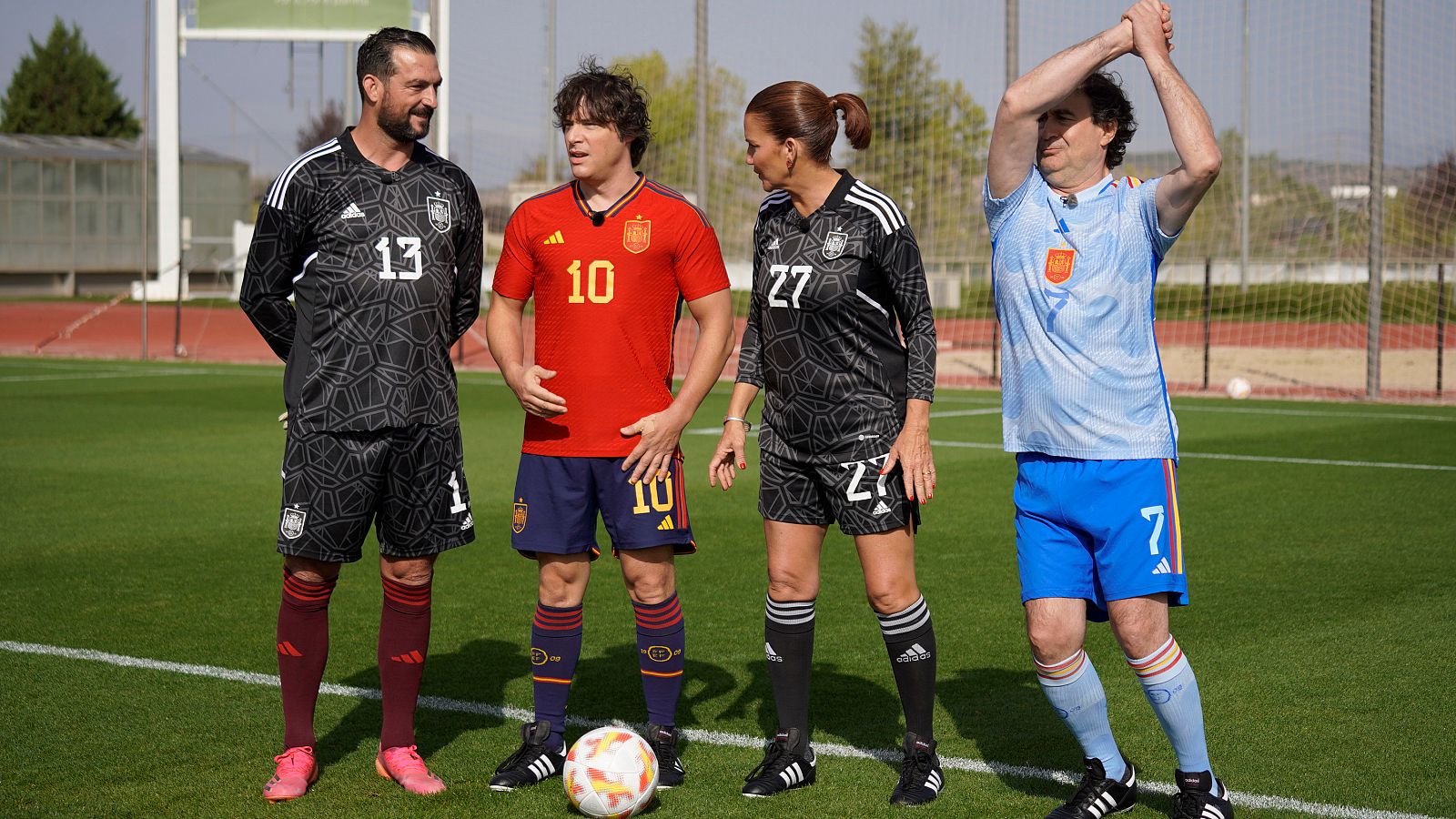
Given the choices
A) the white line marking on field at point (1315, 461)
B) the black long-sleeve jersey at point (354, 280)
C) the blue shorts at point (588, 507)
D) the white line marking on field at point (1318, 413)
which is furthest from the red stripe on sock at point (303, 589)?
the white line marking on field at point (1318, 413)

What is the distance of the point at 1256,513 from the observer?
8961 mm

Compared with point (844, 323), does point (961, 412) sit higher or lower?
lower

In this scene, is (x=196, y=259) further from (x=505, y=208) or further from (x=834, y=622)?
(x=834, y=622)

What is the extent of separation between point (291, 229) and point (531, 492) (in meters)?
1.02

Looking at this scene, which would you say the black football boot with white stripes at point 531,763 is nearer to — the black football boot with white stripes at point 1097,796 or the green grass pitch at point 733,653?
the green grass pitch at point 733,653

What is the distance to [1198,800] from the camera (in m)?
3.73

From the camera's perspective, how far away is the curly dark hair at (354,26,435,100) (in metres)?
4.06

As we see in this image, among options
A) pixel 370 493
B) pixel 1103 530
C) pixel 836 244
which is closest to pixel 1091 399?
pixel 1103 530

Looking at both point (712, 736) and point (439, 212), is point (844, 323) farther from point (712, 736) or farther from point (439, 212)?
point (712, 736)

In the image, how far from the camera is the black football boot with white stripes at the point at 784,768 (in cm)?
412

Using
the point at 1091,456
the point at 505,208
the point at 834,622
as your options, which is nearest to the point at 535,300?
the point at 1091,456

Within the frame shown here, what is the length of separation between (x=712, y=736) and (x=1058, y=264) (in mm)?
1993

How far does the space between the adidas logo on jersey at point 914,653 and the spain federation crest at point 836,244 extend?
116 centimetres

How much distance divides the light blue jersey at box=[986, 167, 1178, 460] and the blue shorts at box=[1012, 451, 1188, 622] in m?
0.05
